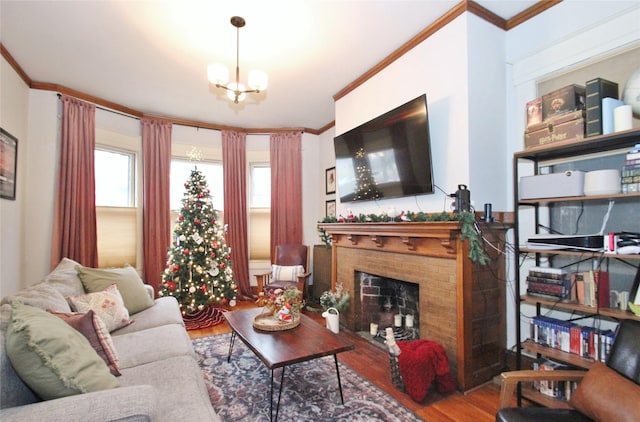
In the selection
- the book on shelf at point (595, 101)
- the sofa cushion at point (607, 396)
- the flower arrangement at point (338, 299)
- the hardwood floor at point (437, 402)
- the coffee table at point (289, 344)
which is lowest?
the hardwood floor at point (437, 402)

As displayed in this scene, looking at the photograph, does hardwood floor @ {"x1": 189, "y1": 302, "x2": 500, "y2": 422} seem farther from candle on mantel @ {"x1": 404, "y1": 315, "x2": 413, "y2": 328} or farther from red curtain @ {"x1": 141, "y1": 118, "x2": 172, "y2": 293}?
red curtain @ {"x1": 141, "y1": 118, "x2": 172, "y2": 293}

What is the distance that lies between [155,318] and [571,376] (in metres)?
2.86

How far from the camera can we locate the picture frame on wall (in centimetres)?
306

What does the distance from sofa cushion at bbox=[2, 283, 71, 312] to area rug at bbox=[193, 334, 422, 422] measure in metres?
1.19

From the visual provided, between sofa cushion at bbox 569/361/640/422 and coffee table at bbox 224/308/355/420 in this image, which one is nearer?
sofa cushion at bbox 569/361/640/422

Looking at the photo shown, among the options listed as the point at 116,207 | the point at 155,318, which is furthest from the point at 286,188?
the point at 155,318

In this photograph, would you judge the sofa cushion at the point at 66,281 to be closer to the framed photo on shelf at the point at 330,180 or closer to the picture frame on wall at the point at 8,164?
the picture frame on wall at the point at 8,164

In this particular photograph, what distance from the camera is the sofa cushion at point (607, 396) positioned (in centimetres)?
125

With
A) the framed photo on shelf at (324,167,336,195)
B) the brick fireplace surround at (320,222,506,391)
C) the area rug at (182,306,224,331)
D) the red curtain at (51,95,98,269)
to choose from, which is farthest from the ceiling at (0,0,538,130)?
the area rug at (182,306,224,331)

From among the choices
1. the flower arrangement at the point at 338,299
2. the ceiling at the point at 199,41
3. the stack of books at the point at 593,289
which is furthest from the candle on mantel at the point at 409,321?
the ceiling at the point at 199,41

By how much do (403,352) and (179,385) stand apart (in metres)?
1.54

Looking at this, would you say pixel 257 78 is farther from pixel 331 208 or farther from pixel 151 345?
Result: pixel 331 208

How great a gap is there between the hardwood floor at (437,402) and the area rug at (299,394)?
84 millimetres

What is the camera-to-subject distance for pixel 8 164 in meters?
3.21
